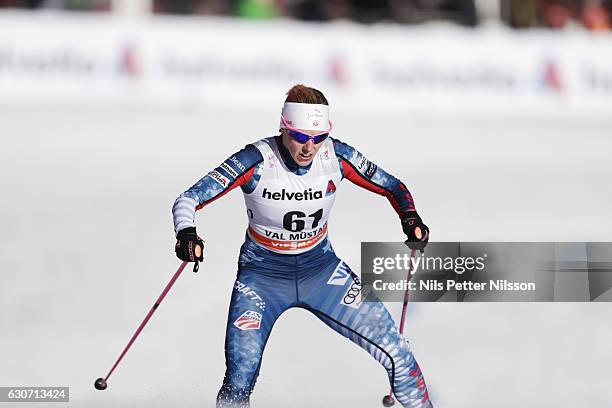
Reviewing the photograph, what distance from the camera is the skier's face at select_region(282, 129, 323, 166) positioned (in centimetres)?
506

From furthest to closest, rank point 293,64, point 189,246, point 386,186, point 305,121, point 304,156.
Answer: point 293,64, point 386,186, point 304,156, point 305,121, point 189,246

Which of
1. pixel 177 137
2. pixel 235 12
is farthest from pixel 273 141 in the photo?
pixel 235 12

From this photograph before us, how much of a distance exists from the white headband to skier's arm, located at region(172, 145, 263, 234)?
276mm

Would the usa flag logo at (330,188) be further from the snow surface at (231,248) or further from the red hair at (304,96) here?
the snow surface at (231,248)

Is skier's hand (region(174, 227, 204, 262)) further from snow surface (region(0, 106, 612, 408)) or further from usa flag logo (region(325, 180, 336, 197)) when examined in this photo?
snow surface (region(0, 106, 612, 408))

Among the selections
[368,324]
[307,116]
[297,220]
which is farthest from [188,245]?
[368,324]

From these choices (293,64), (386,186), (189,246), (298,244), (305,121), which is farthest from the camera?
(293,64)

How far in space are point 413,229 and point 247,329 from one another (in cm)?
96

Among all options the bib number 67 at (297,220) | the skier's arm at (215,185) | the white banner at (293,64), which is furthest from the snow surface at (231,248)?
the skier's arm at (215,185)

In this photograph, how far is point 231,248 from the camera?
9.68 m

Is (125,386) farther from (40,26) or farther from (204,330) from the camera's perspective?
(40,26)

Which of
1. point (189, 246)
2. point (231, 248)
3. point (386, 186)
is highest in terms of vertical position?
point (231, 248)

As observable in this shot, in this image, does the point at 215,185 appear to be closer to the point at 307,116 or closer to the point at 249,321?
the point at 307,116

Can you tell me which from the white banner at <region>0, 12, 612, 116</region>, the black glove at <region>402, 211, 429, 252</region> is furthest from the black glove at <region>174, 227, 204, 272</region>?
the white banner at <region>0, 12, 612, 116</region>
